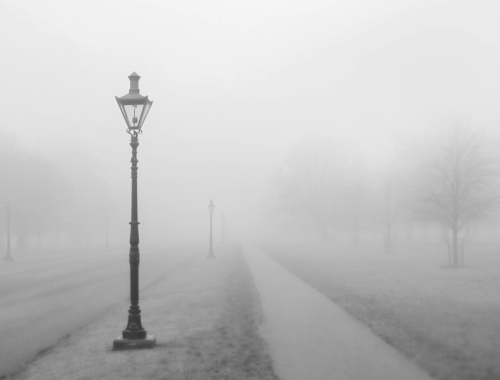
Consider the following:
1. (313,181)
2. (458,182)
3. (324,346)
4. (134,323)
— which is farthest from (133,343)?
(313,181)

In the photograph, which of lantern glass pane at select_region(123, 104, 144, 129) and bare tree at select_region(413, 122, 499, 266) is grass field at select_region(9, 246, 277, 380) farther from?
bare tree at select_region(413, 122, 499, 266)

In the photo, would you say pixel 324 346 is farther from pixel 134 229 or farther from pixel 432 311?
pixel 432 311

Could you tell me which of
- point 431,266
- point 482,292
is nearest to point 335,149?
point 431,266

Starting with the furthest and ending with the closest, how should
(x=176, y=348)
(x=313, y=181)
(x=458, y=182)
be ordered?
(x=313, y=181) → (x=458, y=182) → (x=176, y=348)

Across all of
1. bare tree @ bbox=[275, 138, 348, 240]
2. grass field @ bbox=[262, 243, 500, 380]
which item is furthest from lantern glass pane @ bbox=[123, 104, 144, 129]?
bare tree @ bbox=[275, 138, 348, 240]

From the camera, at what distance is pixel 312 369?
26.4 ft

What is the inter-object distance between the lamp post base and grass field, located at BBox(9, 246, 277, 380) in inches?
6.1

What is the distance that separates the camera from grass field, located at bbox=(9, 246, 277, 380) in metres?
8.35

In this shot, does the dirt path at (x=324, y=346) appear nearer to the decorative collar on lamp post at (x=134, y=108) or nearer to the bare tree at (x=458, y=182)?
the decorative collar on lamp post at (x=134, y=108)

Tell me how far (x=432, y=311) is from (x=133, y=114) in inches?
332

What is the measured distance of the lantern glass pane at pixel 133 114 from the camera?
11.5 metres

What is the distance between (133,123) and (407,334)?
271 inches

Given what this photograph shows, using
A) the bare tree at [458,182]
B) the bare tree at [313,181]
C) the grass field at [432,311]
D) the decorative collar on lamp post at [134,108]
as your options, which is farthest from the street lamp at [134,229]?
the bare tree at [313,181]

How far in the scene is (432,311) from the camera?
1351 centimetres
